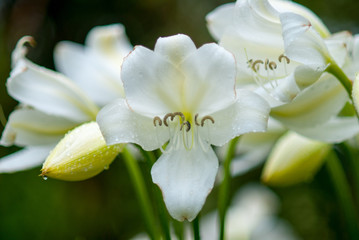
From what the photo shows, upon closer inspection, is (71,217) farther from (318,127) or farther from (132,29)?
(132,29)

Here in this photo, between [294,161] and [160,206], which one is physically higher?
[160,206]

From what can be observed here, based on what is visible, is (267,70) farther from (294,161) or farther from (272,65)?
(294,161)

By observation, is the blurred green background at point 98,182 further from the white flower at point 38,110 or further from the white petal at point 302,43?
the white petal at point 302,43

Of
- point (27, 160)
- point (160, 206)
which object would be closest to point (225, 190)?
point (160, 206)

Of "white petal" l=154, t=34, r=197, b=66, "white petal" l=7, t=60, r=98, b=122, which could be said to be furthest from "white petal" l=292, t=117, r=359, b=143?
"white petal" l=7, t=60, r=98, b=122

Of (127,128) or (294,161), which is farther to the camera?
(294,161)

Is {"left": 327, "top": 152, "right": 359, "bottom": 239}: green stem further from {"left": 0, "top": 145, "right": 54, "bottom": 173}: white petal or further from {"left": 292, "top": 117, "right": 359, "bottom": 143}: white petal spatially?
{"left": 0, "top": 145, "right": 54, "bottom": 173}: white petal

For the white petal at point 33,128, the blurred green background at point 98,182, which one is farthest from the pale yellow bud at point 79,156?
the blurred green background at point 98,182
